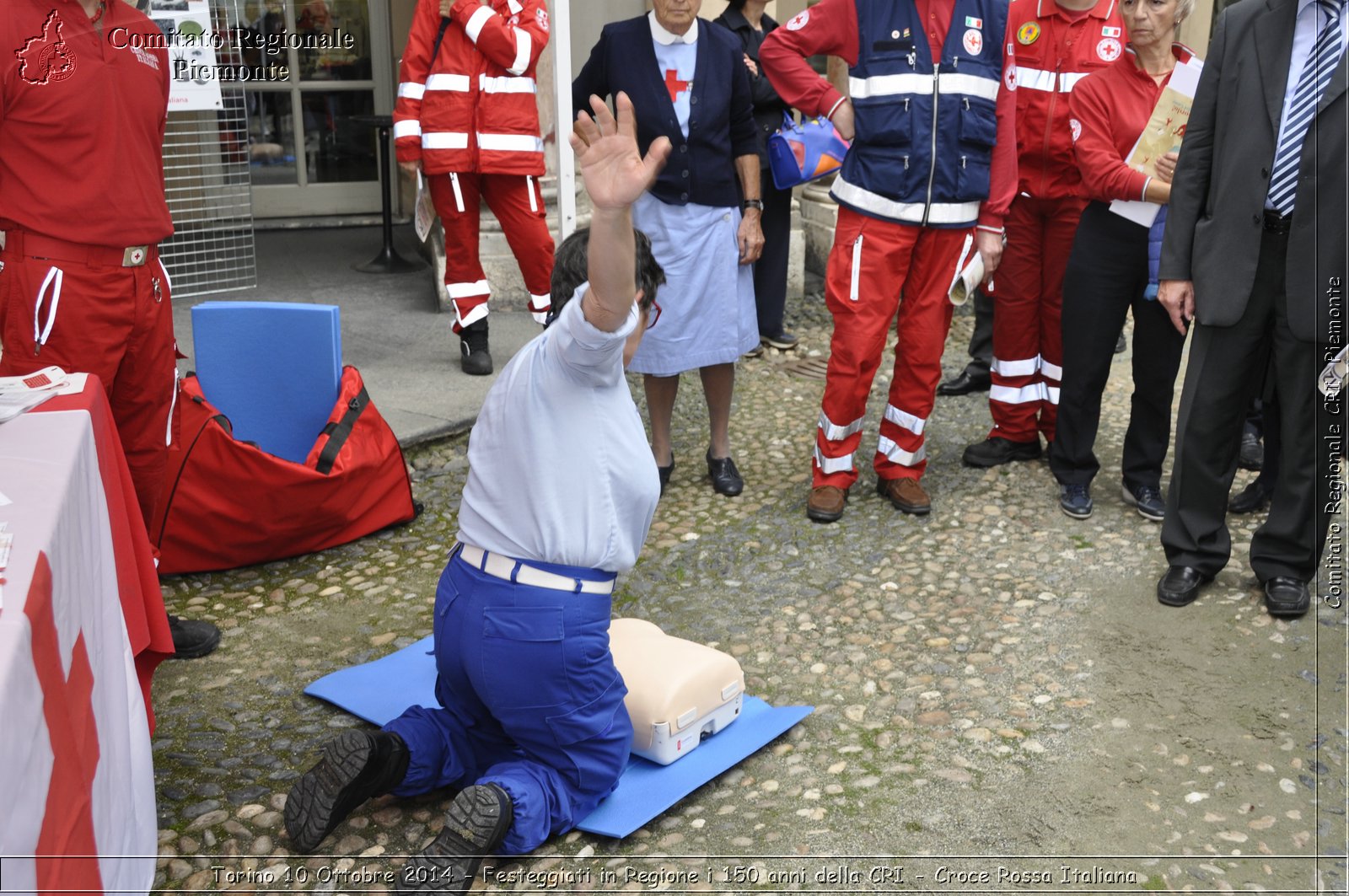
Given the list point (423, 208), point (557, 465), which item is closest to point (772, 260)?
point (423, 208)

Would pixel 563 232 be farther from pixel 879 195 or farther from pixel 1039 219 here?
pixel 1039 219

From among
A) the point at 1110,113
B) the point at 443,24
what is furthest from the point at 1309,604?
the point at 443,24

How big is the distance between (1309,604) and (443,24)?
4234 millimetres

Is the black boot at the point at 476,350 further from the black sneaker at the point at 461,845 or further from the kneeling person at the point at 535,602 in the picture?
the black sneaker at the point at 461,845

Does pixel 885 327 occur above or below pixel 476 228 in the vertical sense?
below

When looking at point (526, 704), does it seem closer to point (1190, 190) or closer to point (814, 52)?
point (1190, 190)

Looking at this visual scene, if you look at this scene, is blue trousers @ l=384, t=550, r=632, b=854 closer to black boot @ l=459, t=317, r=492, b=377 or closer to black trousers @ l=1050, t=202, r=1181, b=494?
black trousers @ l=1050, t=202, r=1181, b=494

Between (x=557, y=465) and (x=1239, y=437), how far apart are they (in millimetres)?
2497

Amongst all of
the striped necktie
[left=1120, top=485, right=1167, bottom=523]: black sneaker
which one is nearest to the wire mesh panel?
[left=1120, top=485, right=1167, bottom=523]: black sneaker

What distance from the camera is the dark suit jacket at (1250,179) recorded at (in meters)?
3.70

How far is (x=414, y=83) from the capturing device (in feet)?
19.2

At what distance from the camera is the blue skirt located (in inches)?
192

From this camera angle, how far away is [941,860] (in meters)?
2.90

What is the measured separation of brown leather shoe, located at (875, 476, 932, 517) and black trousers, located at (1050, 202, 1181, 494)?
0.58 meters
